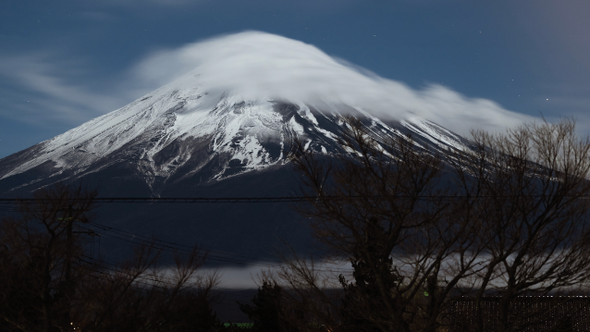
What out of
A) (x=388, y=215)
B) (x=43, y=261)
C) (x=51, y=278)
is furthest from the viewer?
(x=51, y=278)

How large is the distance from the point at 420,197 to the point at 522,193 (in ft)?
7.81

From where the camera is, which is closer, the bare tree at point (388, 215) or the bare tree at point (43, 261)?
the bare tree at point (388, 215)

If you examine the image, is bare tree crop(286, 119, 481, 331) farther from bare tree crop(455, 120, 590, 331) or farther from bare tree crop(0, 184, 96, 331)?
bare tree crop(0, 184, 96, 331)

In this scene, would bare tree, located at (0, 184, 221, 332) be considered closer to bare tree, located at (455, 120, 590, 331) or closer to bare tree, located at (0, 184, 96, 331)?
bare tree, located at (0, 184, 96, 331)

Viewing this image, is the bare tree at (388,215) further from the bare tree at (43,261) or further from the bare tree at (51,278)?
the bare tree at (43,261)

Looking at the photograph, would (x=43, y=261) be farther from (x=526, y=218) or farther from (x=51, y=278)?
(x=526, y=218)

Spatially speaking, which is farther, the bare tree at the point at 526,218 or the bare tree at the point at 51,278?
the bare tree at the point at 51,278

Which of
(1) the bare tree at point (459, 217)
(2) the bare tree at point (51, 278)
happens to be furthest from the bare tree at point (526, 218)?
(2) the bare tree at point (51, 278)

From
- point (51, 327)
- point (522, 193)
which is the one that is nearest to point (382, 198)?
point (522, 193)

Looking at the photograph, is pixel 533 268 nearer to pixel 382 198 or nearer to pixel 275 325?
pixel 382 198


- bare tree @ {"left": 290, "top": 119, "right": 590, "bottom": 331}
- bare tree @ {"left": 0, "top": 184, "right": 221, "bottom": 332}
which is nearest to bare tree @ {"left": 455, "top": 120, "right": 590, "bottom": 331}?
bare tree @ {"left": 290, "top": 119, "right": 590, "bottom": 331}

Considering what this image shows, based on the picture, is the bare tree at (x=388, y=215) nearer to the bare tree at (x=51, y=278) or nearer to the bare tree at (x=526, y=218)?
the bare tree at (x=526, y=218)

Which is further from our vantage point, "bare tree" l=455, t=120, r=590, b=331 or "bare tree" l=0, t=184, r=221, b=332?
"bare tree" l=0, t=184, r=221, b=332

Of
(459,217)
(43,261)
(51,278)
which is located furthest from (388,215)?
(51,278)
